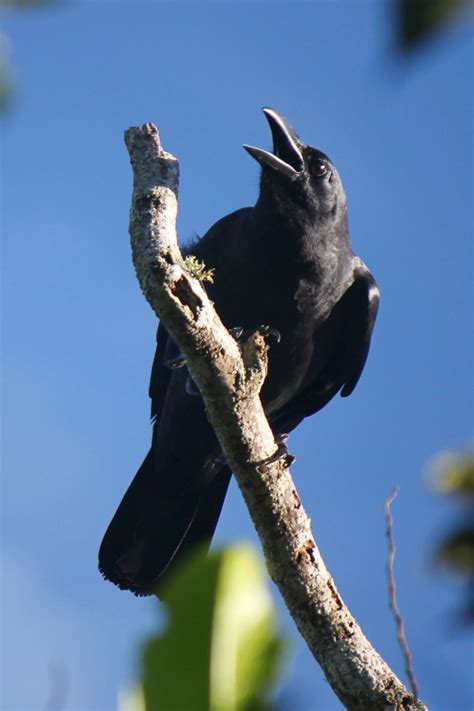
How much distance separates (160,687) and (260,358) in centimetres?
306

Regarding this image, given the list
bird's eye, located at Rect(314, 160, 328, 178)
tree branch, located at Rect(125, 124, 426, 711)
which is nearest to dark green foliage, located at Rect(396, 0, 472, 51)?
tree branch, located at Rect(125, 124, 426, 711)

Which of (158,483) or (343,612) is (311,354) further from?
(343,612)

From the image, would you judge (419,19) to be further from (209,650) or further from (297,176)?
(297,176)

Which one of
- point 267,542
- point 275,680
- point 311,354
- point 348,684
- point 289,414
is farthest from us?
point 289,414

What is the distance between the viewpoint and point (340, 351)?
657cm

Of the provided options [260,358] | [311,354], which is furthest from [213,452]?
[260,358]

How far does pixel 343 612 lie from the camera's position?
13.9ft

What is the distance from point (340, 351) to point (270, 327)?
2.81ft

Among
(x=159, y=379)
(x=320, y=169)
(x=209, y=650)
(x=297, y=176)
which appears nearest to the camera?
(x=209, y=650)

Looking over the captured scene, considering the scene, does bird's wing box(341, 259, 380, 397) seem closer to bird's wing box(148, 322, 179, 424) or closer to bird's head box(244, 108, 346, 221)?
bird's head box(244, 108, 346, 221)

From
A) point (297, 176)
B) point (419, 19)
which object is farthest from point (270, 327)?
point (419, 19)

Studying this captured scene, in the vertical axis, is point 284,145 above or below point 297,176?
above

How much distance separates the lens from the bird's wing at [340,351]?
6.39 metres

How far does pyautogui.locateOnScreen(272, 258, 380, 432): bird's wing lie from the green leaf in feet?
16.7
